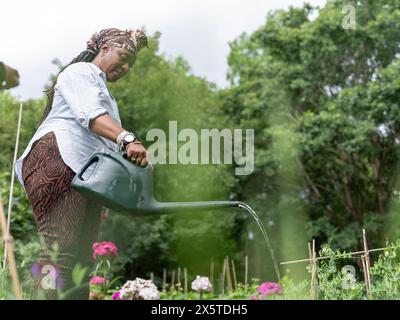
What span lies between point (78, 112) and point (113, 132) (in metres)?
0.16

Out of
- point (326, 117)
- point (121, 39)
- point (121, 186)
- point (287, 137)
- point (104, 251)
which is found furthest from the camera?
point (287, 137)

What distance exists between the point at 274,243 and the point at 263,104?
11.4 feet

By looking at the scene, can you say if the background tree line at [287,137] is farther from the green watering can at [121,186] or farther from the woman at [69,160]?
the green watering can at [121,186]

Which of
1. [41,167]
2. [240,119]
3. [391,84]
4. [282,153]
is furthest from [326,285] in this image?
[240,119]

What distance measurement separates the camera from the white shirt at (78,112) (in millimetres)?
2523

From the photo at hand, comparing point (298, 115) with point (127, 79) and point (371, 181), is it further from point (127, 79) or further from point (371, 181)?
point (127, 79)

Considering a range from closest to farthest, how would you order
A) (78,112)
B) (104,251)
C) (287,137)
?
(78,112)
(104,251)
(287,137)

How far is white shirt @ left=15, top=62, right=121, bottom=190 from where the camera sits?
8.28 ft

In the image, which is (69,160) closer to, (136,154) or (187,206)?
(136,154)

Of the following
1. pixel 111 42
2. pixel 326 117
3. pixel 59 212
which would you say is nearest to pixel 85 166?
pixel 59 212

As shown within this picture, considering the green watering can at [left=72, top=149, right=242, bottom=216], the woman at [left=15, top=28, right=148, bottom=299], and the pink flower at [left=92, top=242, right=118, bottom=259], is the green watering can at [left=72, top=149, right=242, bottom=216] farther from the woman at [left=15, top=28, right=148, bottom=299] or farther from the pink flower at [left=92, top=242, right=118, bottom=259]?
the pink flower at [left=92, top=242, right=118, bottom=259]

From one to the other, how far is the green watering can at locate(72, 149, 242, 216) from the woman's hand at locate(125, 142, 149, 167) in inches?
0.7

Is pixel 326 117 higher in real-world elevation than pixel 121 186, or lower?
higher

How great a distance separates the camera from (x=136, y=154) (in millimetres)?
2436
